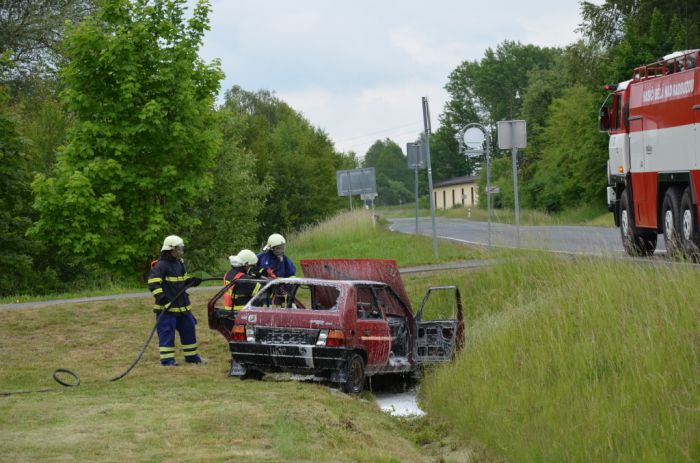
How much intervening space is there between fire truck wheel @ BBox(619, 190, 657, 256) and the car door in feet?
28.8

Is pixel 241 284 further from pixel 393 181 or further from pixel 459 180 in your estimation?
pixel 393 181

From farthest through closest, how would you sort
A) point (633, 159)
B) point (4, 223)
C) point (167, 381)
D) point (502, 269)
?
1. point (4, 223)
2. point (633, 159)
3. point (502, 269)
4. point (167, 381)

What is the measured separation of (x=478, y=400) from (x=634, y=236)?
11682 mm

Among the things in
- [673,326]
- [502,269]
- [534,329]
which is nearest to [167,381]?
[534,329]

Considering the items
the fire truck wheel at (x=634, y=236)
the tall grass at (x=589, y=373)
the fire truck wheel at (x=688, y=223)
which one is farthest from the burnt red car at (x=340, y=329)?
the fire truck wheel at (x=634, y=236)

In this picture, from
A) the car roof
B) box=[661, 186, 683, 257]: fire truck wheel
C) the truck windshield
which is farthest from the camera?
box=[661, 186, 683, 257]: fire truck wheel

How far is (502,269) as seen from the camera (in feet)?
62.0

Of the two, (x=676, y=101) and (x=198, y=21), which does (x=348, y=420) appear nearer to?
(x=676, y=101)

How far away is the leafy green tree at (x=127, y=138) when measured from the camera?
98.5ft

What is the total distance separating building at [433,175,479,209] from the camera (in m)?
126

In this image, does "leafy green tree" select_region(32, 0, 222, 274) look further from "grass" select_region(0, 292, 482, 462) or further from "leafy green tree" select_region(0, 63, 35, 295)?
"grass" select_region(0, 292, 482, 462)

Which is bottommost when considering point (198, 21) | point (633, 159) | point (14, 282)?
point (14, 282)

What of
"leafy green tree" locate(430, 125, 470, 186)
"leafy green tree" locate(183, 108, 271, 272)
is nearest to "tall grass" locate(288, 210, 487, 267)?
"leafy green tree" locate(183, 108, 271, 272)

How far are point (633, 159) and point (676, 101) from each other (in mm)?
2720
